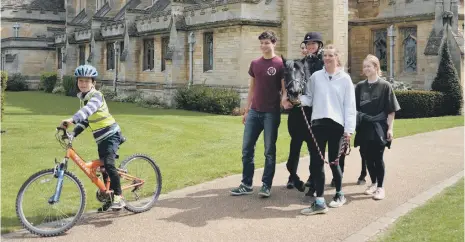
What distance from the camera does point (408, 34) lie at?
80.8ft

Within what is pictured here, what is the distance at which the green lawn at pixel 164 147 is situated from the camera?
8727 mm

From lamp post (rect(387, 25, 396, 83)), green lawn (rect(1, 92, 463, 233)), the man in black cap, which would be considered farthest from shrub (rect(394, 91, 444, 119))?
the man in black cap

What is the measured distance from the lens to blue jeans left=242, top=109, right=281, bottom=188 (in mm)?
7434

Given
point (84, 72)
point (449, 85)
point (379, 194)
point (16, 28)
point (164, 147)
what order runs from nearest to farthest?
point (84, 72) → point (379, 194) → point (164, 147) → point (449, 85) → point (16, 28)

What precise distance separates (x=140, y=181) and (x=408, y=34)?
20.7 m

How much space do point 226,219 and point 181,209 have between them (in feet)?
2.47

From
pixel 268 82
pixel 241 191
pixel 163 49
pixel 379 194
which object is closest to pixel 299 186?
pixel 241 191

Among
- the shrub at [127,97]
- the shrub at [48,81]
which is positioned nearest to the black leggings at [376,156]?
the shrub at [127,97]

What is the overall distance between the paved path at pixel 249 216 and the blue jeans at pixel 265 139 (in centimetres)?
35

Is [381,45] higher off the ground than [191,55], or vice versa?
[381,45]

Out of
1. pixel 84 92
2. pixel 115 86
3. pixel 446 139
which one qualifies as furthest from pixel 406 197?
pixel 115 86

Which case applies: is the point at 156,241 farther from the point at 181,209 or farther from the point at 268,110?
the point at 268,110

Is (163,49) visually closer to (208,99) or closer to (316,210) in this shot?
(208,99)

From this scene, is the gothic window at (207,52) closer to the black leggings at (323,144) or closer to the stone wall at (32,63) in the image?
the black leggings at (323,144)
